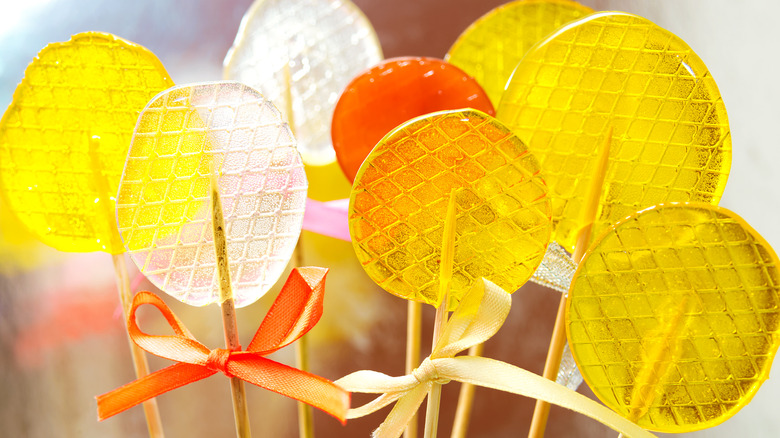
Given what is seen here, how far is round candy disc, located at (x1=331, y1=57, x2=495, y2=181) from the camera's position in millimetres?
559

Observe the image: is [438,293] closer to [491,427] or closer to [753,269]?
[753,269]

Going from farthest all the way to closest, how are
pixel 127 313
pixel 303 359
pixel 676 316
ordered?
1. pixel 303 359
2. pixel 127 313
3. pixel 676 316

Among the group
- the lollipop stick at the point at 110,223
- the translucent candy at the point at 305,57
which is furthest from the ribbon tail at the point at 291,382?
the translucent candy at the point at 305,57

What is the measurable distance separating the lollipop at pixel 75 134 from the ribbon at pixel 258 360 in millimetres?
124

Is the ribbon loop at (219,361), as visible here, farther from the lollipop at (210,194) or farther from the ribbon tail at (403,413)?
the ribbon tail at (403,413)

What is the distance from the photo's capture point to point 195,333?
36.0 inches

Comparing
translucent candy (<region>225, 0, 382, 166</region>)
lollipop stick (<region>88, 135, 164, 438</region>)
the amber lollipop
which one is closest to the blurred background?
translucent candy (<region>225, 0, 382, 166</region>)

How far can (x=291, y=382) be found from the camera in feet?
1.58

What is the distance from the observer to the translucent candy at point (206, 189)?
49 cm

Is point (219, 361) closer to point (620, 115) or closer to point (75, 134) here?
point (75, 134)

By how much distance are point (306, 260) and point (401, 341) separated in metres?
0.17

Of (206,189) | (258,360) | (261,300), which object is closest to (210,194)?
(206,189)

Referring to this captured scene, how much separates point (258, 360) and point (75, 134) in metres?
0.25

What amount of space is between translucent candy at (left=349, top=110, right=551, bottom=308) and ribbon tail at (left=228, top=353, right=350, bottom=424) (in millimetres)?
87
